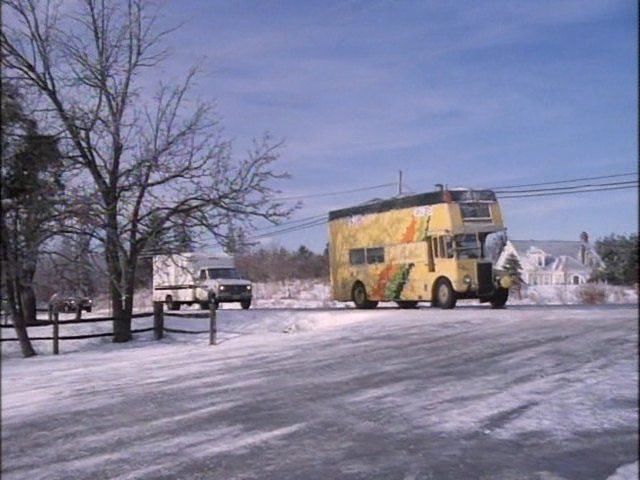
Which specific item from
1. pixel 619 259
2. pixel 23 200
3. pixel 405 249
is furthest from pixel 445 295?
pixel 23 200

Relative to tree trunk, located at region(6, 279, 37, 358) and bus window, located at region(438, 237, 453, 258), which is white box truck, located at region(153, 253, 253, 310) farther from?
bus window, located at region(438, 237, 453, 258)

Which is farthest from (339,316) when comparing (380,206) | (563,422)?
(563,422)

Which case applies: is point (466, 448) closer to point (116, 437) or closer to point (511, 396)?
point (511, 396)

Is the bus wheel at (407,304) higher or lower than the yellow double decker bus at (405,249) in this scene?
lower

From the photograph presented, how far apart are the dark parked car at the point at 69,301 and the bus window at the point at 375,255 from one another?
1973cm

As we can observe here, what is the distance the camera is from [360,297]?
22438mm

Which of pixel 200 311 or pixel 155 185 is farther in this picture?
pixel 200 311

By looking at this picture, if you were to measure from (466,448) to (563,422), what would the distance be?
1.20 metres

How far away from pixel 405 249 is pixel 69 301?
63.0ft

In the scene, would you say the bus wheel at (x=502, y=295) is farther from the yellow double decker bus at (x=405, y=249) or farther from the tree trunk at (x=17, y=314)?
the yellow double decker bus at (x=405, y=249)

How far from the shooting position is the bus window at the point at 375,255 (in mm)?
21281

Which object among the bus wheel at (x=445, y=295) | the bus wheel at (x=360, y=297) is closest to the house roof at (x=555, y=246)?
the bus wheel at (x=445, y=295)

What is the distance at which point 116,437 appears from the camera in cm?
634

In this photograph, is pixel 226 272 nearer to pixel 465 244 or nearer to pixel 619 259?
pixel 619 259
